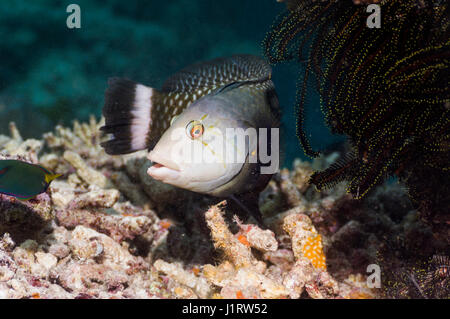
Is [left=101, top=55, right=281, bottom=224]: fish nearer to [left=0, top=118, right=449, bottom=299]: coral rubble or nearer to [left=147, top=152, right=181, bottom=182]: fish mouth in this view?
[left=147, top=152, right=181, bottom=182]: fish mouth

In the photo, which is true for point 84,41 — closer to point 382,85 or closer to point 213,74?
point 213,74

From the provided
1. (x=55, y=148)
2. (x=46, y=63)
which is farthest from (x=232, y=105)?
(x=46, y=63)

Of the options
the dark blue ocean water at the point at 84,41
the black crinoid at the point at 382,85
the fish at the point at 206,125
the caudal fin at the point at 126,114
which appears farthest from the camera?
the dark blue ocean water at the point at 84,41

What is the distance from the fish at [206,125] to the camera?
223 centimetres

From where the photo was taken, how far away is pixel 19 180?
190 cm

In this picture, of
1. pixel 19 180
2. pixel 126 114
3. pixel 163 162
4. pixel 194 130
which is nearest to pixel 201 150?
pixel 194 130

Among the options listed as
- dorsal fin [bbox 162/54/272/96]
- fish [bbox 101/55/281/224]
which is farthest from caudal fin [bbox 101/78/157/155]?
dorsal fin [bbox 162/54/272/96]

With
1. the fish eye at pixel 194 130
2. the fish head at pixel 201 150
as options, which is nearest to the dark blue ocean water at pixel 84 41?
the fish head at pixel 201 150

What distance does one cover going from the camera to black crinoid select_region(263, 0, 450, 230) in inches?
81.7

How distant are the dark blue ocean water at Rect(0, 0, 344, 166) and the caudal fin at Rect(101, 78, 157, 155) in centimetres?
910

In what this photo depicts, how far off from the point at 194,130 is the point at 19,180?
46.2 inches

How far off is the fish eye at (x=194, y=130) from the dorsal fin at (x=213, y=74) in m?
1.03

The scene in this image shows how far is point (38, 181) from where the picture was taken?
6.58ft

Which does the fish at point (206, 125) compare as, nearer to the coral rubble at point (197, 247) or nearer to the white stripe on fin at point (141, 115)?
the white stripe on fin at point (141, 115)
